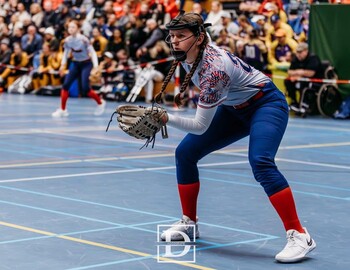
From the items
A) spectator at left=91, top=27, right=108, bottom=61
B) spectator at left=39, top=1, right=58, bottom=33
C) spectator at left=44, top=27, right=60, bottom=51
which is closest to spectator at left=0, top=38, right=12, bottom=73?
spectator at left=39, top=1, right=58, bottom=33

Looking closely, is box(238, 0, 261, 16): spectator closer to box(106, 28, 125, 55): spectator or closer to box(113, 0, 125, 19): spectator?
box(106, 28, 125, 55): spectator

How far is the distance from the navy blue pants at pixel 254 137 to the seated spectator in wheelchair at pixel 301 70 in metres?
14.7

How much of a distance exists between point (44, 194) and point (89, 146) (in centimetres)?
517

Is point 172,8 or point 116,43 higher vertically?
point 172,8

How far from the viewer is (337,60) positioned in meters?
22.5

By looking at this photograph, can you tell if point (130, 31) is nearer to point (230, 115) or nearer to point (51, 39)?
point (51, 39)

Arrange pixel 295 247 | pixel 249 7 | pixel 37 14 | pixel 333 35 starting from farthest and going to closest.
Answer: pixel 37 14 < pixel 249 7 < pixel 333 35 < pixel 295 247

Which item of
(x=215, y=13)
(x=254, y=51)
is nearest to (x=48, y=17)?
(x=215, y=13)

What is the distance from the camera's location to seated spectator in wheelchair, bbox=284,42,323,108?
72.3 ft

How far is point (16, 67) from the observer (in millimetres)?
31969

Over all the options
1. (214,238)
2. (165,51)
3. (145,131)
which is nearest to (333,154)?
(214,238)

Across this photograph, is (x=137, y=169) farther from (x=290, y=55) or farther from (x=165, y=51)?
(x=165, y=51)

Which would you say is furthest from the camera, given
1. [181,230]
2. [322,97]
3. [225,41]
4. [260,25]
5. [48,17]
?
[48,17]

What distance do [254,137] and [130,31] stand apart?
21.2m
